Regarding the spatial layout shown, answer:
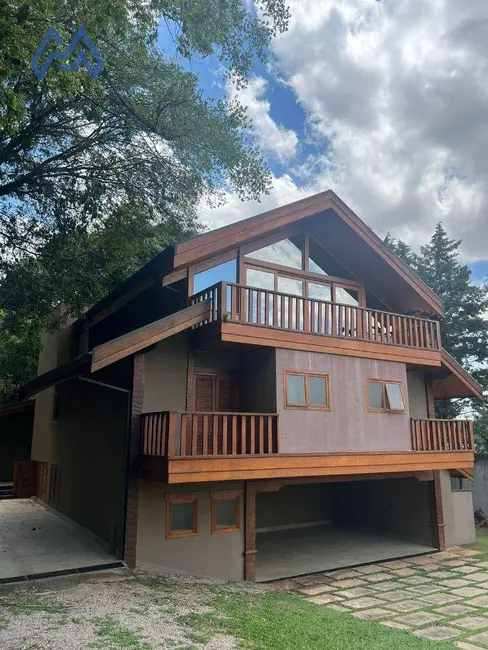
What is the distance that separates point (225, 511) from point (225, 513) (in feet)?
0.13

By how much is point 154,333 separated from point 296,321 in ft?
10.5

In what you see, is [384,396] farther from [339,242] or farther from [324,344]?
[339,242]

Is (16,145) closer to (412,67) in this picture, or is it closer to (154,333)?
(154,333)

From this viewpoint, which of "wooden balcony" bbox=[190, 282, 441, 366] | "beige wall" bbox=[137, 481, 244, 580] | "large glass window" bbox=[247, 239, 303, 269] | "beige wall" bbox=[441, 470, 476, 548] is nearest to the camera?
"beige wall" bbox=[137, 481, 244, 580]

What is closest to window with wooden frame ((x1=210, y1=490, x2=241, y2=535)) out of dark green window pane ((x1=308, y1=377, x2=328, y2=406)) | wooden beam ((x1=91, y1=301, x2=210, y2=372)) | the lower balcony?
the lower balcony

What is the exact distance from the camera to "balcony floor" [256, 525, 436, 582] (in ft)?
35.2

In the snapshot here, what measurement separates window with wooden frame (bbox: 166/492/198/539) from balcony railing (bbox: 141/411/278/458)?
3.17 ft

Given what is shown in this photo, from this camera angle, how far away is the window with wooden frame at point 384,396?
11242mm

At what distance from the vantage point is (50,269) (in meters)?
12.6

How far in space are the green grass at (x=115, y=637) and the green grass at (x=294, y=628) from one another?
884 millimetres

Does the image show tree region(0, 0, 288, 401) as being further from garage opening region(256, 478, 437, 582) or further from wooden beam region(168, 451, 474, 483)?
garage opening region(256, 478, 437, 582)

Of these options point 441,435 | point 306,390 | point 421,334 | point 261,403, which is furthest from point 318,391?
point 441,435

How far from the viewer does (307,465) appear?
386 inches

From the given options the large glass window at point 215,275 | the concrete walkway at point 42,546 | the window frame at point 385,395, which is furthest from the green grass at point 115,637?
the window frame at point 385,395
